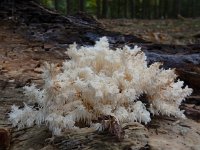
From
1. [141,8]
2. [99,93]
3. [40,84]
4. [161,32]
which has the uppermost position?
[99,93]

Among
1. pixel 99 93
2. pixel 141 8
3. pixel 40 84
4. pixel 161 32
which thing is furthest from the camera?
pixel 141 8

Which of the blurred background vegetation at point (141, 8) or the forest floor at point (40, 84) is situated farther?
the blurred background vegetation at point (141, 8)

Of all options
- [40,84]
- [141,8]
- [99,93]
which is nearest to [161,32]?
[40,84]

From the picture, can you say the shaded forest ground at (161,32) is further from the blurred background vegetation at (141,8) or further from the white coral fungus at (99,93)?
the blurred background vegetation at (141,8)

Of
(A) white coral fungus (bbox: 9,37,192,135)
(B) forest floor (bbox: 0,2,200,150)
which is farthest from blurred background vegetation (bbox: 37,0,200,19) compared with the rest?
(A) white coral fungus (bbox: 9,37,192,135)

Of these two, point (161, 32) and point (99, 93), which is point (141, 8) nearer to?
point (161, 32)

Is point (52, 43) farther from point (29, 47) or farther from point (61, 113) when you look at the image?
point (61, 113)

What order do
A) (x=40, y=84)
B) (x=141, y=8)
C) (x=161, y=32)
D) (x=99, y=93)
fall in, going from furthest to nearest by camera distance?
(x=141, y=8) → (x=161, y=32) → (x=40, y=84) → (x=99, y=93)

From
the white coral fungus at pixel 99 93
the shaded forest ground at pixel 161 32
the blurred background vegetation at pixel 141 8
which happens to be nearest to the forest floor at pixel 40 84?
the white coral fungus at pixel 99 93
